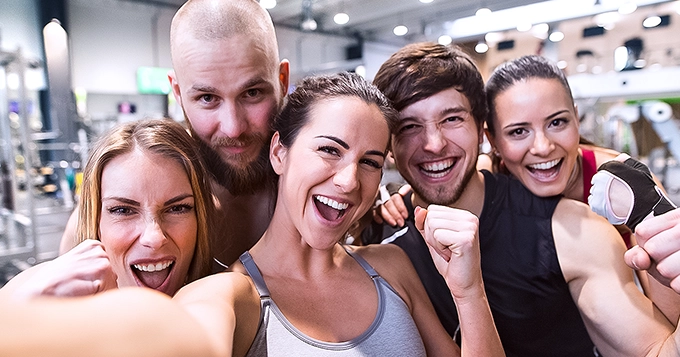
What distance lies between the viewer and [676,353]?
130 centimetres

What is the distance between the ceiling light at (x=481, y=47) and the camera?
10769 millimetres

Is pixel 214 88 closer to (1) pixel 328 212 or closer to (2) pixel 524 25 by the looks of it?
(1) pixel 328 212

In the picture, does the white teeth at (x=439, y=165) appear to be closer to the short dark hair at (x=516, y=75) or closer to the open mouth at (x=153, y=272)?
the short dark hair at (x=516, y=75)

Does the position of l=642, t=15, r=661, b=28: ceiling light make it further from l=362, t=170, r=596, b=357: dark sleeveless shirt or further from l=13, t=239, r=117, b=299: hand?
l=13, t=239, r=117, b=299: hand

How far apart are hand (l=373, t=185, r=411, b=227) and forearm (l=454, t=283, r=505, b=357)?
2.15 ft

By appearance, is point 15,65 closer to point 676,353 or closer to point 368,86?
point 368,86

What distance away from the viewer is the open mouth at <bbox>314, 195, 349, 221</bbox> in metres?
1.38

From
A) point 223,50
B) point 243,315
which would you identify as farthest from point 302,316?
point 223,50

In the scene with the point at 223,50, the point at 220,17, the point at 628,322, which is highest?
the point at 220,17

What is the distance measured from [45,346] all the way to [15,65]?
5386mm

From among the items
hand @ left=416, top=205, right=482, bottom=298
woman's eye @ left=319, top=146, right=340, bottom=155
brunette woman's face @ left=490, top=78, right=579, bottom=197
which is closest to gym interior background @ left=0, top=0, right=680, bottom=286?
woman's eye @ left=319, top=146, right=340, bottom=155

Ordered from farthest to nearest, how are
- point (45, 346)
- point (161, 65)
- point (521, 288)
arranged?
point (161, 65)
point (521, 288)
point (45, 346)

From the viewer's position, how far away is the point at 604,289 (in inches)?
62.3

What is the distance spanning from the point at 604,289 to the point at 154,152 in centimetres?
154
